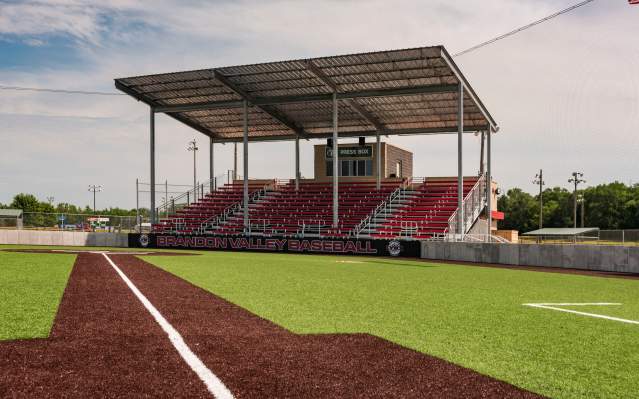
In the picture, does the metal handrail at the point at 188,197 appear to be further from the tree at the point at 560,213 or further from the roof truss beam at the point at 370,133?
the tree at the point at 560,213

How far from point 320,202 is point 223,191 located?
1013cm

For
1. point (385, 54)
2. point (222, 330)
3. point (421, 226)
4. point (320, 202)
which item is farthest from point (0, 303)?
point (320, 202)

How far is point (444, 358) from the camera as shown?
19.8 ft

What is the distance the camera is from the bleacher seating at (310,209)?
128ft

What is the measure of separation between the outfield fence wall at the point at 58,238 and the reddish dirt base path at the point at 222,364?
1385 inches

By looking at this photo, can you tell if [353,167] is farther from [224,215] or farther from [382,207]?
[224,215]

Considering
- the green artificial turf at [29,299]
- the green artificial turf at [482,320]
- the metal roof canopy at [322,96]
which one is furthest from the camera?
the metal roof canopy at [322,96]

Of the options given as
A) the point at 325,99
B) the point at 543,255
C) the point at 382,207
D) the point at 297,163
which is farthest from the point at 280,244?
the point at 543,255

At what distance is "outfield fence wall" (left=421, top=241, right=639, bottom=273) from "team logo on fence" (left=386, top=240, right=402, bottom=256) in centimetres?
137

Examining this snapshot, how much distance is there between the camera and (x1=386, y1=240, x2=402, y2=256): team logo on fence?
31.5 meters

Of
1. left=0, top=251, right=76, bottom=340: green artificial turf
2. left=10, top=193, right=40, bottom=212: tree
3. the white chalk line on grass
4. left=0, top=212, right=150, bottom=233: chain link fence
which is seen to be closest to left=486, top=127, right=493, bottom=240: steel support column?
left=0, top=212, right=150, bottom=233: chain link fence

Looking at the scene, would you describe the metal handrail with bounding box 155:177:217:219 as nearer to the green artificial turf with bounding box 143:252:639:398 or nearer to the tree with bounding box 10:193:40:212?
the green artificial turf with bounding box 143:252:639:398

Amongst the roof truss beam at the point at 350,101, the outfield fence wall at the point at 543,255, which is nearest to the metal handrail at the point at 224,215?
the roof truss beam at the point at 350,101

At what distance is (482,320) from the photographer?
337 inches
